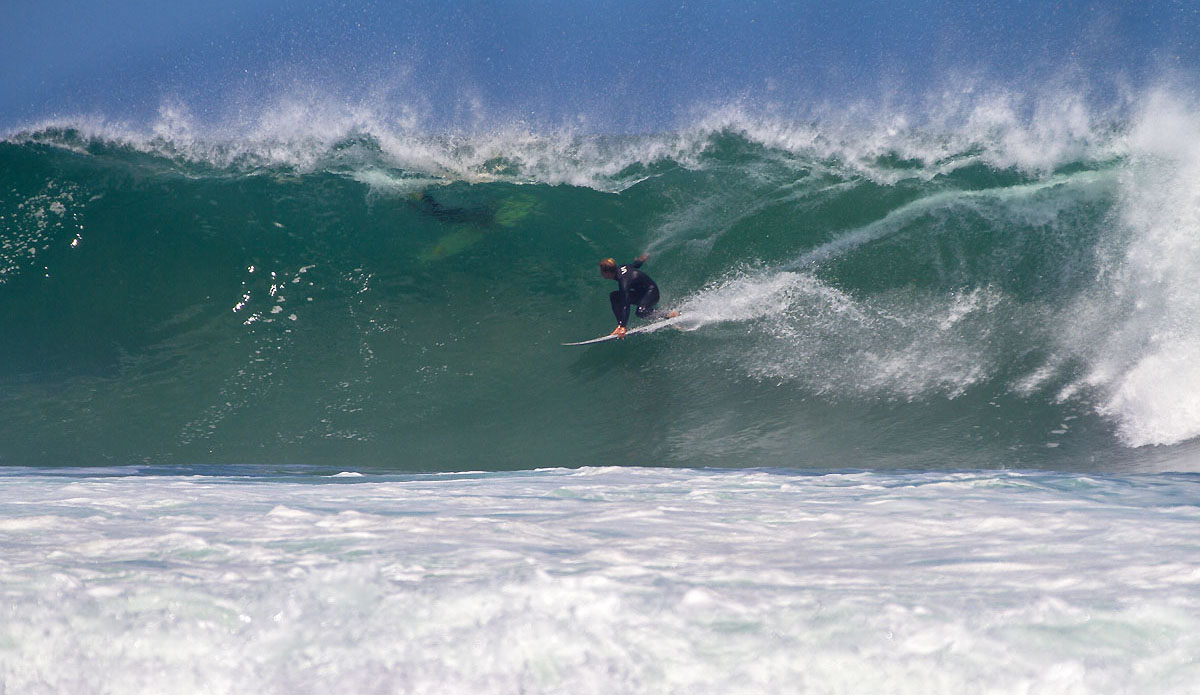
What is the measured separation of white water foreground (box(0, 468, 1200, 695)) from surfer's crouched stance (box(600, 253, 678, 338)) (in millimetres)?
3629

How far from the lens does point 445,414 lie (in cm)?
669

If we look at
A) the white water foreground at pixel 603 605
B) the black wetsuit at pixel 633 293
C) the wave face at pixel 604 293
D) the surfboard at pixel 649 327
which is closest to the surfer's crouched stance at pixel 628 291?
the black wetsuit at pixel 633 293

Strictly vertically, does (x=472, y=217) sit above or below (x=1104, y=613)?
above

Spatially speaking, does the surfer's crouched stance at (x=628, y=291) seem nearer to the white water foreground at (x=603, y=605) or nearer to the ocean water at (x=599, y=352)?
the ocean water at (x=599, y=352)

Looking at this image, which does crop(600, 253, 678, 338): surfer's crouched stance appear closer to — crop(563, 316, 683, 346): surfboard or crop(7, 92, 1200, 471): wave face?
crop(563, 316, 683, 346): surfboard

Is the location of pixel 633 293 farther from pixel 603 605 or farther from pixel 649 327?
pixel 603 605

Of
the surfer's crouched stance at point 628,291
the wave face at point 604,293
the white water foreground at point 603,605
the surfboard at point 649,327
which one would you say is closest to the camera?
the white water foreground at point 603,605

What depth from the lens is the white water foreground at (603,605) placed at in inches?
72.3

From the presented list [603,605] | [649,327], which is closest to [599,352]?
[649,327]

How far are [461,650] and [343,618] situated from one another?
35 centimetres

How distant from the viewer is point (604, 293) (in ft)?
23.2

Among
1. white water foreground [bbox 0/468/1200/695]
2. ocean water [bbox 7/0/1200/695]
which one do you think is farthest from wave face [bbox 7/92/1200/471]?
white water foreground [bbox 0/468/1200/695]

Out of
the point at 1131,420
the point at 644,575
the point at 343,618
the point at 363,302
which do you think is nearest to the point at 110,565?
the point at 343,618

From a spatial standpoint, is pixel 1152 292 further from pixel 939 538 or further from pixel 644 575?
pixel 644 575
